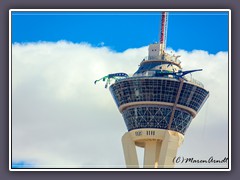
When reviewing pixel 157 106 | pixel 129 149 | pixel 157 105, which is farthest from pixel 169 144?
pixel 157 105

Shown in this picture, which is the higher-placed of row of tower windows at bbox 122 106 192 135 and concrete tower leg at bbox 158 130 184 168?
row of tower windows at bbox 122 106 192 135

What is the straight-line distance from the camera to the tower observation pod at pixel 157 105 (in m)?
117

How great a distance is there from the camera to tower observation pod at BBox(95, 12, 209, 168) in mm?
117250

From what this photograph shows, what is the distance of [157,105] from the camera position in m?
118

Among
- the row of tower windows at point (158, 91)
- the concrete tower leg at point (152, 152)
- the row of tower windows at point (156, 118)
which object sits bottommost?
the concrete tower leg at point (152, 152)

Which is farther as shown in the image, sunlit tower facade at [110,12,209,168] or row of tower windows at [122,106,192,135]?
row of tower windows at [122,106,192,135]

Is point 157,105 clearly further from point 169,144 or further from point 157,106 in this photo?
point 169,144

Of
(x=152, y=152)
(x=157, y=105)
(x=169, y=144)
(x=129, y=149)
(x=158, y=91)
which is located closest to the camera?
(x=169, y=144)

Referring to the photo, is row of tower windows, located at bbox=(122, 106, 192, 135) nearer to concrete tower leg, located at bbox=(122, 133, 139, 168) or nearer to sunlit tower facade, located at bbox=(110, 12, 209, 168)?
sunlit tower facade, located at bbox=(110, 12, 209, 168)

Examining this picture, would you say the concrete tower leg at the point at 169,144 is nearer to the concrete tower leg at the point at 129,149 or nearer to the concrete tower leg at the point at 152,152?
Answer: the concrete tower leg at the point at 152,152

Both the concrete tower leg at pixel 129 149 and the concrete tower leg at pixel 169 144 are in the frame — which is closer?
the concrete tower leg at pixel 169 144

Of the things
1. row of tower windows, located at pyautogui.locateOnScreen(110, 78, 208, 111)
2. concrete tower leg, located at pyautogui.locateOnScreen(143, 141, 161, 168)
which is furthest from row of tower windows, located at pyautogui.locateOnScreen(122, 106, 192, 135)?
concrete tower leg, located at pyautogui.locateOnScreen(143, 141, 161, 168)

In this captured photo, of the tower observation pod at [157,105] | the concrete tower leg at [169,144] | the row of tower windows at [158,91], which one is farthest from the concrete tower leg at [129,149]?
the row of tower windows at [158,91]
